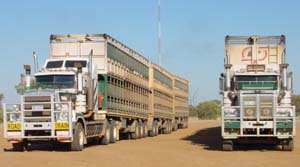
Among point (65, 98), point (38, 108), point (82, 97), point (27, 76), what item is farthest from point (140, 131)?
point (38, 108)

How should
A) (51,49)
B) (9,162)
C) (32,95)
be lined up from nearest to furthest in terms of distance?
(9,162) < (32,95) < (51,49)

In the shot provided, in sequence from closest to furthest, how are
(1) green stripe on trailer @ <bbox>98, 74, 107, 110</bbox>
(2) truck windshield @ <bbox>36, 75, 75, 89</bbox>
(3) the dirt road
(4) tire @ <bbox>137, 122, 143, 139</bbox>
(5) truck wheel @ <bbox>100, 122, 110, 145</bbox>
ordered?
(3) the dirt road < (2) truck windshield @ <bbox>36, 75, 75, 89</bbox> < (1) green stripe on trailer @ <bbox>98, 74, 107, 110</bbox> < (5) truck wheel @ <bbox>100, 122, 110, 145</bbox> < (4) tire @ <bbox>137, 122, 143, 139</bbox>

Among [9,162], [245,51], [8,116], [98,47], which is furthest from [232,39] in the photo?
[9,162]

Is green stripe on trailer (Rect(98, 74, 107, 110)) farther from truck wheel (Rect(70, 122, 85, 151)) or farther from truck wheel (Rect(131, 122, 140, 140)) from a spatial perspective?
truck wheel (Rect(131, 122, 140, 140))

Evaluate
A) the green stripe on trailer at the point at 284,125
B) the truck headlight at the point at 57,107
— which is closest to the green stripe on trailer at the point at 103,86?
the truck headlight at the point at 57,107

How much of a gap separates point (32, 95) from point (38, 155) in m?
2.72

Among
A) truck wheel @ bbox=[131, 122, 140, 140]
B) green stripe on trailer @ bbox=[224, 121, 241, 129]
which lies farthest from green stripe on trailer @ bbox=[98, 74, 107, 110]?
truck wheel @ bbox=[131, 122, 140, 140]

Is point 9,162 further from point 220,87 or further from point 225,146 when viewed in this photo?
point 220,87

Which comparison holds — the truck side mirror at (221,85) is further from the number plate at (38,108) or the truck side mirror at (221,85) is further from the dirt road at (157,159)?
the number plate at (38,108)

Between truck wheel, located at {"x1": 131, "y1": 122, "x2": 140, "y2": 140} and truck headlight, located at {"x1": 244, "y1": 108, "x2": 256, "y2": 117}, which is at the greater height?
truck headlight, located at {"x1": 244, "y1": 108, "x2": 256, "y2": 117}

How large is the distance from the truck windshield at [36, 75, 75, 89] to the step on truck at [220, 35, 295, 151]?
6.05 meters

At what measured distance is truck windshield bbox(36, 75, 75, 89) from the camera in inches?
875

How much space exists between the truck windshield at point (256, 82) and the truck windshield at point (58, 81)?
265 inches

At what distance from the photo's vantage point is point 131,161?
57.3 feet
